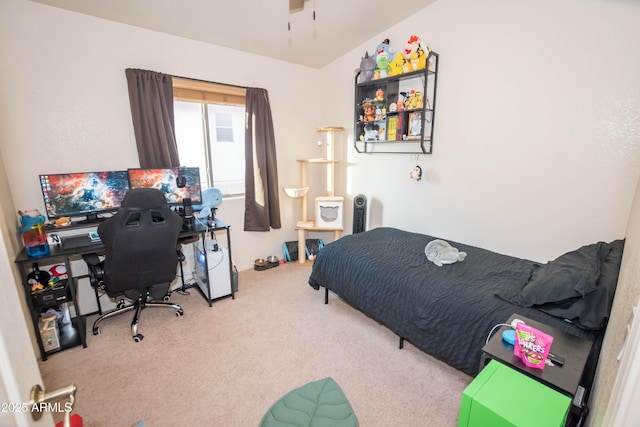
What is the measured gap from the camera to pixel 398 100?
288 cm

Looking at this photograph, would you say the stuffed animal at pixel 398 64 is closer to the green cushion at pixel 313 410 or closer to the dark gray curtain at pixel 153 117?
the dark gray curtain at pixel 153 117

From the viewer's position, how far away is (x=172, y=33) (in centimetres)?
267

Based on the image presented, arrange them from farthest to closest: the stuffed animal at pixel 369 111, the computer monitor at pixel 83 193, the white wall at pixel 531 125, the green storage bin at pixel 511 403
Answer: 1. the stuffed animal at pixel 369 111
2. the computer monitor at pixel 83 193
3. the white wall at pixel 531 125
4. the green storage bin at pixel 511 403

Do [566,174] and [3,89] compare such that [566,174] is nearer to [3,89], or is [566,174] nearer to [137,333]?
[137,333]

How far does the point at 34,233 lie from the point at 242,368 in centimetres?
178

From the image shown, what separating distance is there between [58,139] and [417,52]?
307 cm

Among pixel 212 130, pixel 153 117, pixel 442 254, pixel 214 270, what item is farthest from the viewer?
pixel 212 130

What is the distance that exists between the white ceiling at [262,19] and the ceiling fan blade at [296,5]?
4 cm

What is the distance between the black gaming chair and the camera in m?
2.02

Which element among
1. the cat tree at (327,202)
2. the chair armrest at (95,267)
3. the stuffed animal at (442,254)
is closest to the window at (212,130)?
the cat tree at (327,202)

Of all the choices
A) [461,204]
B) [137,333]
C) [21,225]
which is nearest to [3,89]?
[21,225]

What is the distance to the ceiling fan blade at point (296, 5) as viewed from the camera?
7.77 ft

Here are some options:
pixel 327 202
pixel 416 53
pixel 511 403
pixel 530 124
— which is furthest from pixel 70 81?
pixel 530 124

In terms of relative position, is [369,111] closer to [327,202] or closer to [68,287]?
[327,202]
